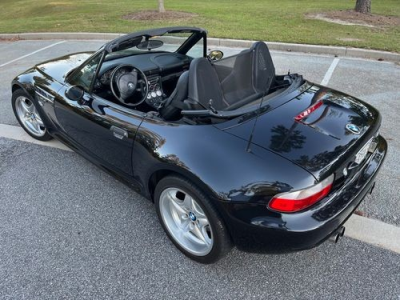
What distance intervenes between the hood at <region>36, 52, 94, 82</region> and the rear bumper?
8.06ft

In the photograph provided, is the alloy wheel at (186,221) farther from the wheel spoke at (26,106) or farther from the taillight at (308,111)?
the wheel spoke at (26,106)

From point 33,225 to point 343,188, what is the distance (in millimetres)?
2441

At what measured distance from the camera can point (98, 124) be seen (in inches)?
111

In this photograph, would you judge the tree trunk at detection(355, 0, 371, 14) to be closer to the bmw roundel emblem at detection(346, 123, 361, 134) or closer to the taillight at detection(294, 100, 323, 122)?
the taillight at detection(294, 100, 323, 122)

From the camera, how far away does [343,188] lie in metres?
2.13

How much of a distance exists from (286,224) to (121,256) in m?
1.28

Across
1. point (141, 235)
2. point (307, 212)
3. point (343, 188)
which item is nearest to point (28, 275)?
point (141, 235)

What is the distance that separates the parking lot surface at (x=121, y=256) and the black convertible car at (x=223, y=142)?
240 millimetres

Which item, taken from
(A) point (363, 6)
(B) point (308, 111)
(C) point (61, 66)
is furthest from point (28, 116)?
(A) point (363, 6)

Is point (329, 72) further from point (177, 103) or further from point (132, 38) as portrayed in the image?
point (177, 103)

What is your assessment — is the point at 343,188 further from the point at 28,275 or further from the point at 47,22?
the point at 47,22

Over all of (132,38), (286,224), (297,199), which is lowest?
(286,224)

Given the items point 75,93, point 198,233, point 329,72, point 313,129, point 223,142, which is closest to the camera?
point 223,142

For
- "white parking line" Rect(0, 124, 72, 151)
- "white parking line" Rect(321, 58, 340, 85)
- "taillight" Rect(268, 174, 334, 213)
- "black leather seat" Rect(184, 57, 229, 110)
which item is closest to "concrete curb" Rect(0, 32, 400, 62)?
"white parking line" Rect(321, 58, 340, 85)
